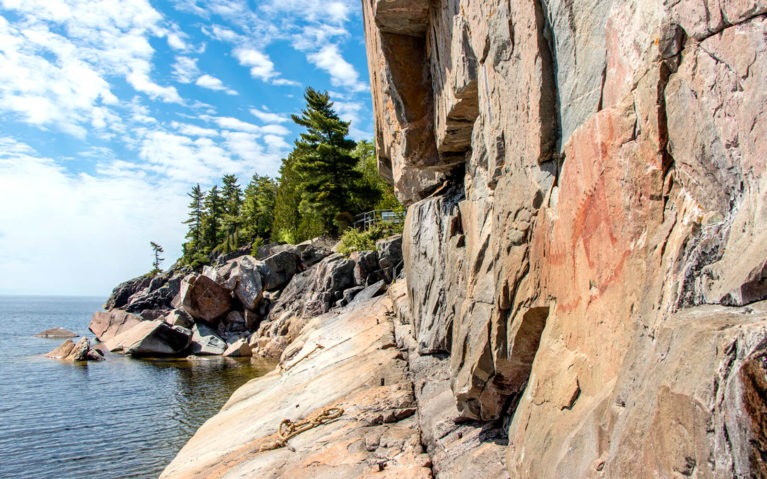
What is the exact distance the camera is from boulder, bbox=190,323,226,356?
34.2 meters

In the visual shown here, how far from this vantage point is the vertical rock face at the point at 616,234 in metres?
2.75

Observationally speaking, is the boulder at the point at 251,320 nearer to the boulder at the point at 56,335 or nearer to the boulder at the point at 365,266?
the boulder at the point at 365,266

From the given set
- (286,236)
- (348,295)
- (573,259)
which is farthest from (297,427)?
(286,236)

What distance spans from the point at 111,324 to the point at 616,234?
1829 inches

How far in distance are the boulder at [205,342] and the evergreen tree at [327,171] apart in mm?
13059

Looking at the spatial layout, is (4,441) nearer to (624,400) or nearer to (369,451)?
(369,451)

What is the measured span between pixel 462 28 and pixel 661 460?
7248mm

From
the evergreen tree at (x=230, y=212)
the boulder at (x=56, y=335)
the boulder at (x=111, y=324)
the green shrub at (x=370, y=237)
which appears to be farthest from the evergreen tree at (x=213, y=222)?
the green shrub at (x=370, y=237)

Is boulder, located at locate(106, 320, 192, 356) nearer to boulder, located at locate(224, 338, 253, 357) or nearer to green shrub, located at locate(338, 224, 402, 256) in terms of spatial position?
boulder, located at locate(224, 338, 253, 357)

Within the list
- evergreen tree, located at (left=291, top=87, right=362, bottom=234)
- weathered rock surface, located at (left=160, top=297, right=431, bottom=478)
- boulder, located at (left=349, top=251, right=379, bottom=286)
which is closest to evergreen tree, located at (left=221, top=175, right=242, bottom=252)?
evergreen tree, located at (left=291, top=87, right=362, bottom=234)

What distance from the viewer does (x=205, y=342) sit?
35.0m

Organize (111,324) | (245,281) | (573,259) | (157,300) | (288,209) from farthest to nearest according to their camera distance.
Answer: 1. (157,300)
2. (288,209)
3. (111,324)
4. (245,281)
5. (573,259)

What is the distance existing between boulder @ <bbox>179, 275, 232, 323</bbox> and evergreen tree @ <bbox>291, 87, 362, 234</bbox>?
33.6ft

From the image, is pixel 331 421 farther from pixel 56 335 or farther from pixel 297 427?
pixel 56 335
